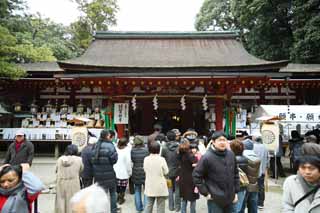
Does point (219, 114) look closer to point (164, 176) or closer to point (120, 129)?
point (120, 129)

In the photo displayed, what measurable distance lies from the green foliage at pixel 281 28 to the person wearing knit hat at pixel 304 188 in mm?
15028

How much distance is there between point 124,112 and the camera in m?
10.4

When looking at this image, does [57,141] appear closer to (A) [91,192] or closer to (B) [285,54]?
(A) [91,192]

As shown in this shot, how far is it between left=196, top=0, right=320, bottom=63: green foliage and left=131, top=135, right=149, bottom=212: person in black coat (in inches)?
537

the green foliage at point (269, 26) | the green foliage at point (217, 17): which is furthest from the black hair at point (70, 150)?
the green foliage at point (217, 17)

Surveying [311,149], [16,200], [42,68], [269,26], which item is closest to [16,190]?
[16,200]

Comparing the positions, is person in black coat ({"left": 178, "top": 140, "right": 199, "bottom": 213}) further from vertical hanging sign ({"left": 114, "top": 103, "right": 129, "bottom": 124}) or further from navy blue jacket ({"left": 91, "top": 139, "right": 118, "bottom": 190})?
vertical hanging sign ({"left": 114, "top": 103, "right": 129, "bottom": 124})

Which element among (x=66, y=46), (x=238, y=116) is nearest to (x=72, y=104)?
(x=238, y=116)

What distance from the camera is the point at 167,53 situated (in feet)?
42.3

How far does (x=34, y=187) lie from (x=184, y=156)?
254 cm

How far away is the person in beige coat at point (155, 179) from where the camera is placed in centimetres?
460

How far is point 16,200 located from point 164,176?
101 inches

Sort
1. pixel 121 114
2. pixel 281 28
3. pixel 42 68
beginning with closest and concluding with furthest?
pixel 121 114 < pixel 42 68 < pixel 281 28

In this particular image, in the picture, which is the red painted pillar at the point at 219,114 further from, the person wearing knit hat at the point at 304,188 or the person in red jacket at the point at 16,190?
the person in red jacket at the point at 16,190
